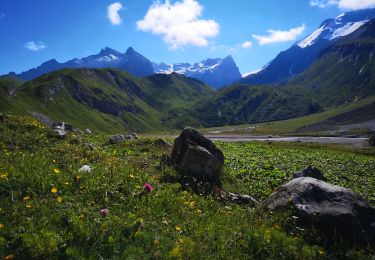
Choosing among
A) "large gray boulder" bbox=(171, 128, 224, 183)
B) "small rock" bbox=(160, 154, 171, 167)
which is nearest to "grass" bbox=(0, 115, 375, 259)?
"large gray boulder" bbox=(171, 128, 224, 183)

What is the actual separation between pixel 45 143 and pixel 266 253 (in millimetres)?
14956

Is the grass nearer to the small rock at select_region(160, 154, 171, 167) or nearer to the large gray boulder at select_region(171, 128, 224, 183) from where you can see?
the large gray boulder at select_region(171, 128, 224, 183)

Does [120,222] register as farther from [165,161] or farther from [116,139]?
[116,139]

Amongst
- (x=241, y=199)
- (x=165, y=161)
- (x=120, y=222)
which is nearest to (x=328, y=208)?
(x=241, y=199)

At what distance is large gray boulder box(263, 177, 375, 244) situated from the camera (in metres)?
12.2

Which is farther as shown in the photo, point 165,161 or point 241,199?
point 165,161

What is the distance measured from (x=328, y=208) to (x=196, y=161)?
276 inches

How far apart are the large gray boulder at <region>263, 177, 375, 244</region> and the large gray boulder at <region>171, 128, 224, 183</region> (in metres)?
4.51

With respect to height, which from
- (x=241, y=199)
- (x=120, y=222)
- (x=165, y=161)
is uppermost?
(x=165, y=161)

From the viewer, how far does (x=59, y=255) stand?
7988 mm

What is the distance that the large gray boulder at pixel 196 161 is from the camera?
17.8 m

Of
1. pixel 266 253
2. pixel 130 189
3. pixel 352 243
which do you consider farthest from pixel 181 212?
pixel 352 243

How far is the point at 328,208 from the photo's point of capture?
12750 mm

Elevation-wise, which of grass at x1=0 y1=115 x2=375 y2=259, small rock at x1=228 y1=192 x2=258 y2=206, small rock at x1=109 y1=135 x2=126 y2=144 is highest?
small rock at x1=109 y1=135 x2=126 y2=144
